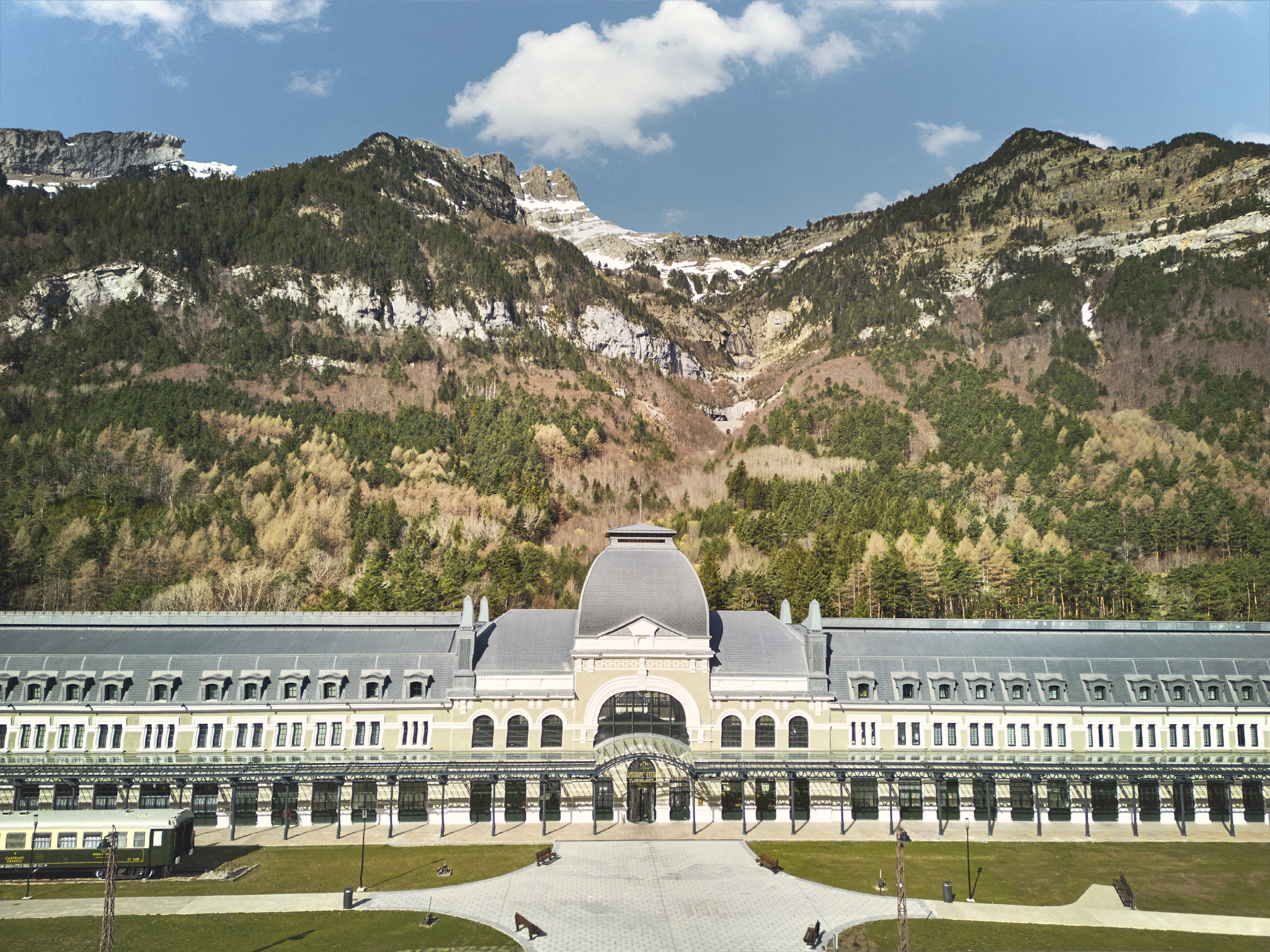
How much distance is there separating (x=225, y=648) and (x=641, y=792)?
31.1 metres

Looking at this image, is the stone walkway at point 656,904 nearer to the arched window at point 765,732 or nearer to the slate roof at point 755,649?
the arched window at point 765,732

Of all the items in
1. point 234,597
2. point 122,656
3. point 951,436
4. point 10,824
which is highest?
point 951,436

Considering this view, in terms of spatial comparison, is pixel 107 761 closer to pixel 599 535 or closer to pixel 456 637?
pixel 456 637

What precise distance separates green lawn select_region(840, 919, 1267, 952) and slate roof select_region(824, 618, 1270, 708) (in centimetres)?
2058

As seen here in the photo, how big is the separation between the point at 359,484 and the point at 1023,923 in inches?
5210

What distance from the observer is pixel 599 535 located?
162 meters

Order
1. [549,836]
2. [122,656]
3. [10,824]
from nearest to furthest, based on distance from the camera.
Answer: [10,824] → [549,836] → [122,656]

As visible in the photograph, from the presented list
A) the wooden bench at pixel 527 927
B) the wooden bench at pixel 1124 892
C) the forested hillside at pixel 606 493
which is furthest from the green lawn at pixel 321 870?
the forested hillside at pixel 606 493

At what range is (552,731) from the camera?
63688mm

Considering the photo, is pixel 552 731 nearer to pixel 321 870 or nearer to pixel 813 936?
pixel 321 870

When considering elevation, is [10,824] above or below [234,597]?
below

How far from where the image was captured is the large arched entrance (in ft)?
206

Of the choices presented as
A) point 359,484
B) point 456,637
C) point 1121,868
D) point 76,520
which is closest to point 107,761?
point 456,637

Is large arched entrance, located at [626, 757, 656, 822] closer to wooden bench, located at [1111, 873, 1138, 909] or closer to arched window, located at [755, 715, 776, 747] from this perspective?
arched window, located at [755, 715, 776, 747]
